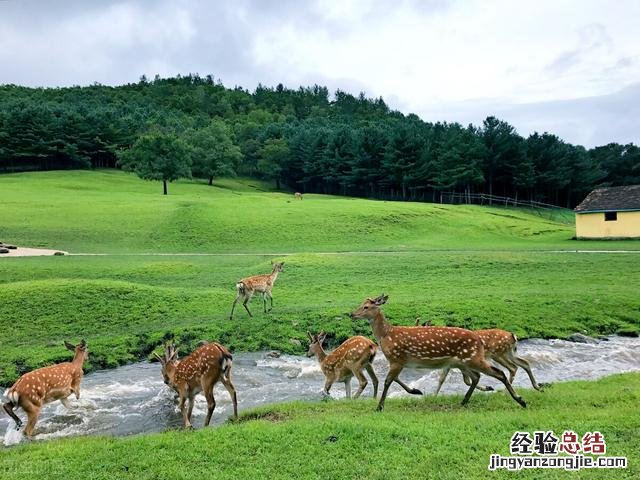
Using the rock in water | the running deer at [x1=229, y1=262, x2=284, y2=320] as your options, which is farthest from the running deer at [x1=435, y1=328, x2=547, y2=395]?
the running deer at [x1=229, y1=262, x2=284, y2=320]

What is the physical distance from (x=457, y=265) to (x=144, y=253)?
21.2 metres

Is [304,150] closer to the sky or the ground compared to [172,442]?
closer to the sky

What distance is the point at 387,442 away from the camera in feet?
25.7

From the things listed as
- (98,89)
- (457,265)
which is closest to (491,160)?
(457,265)

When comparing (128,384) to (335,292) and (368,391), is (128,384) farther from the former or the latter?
(335,292)

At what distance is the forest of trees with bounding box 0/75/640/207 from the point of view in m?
77.7

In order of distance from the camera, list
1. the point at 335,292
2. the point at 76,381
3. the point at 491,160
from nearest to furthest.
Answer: the point at 76,381
the point at 335,292
the point at 491,160

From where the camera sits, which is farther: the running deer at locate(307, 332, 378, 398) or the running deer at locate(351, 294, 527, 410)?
the running deer at locate(307, 332, 378, 398)

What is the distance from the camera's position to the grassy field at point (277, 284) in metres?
17.7

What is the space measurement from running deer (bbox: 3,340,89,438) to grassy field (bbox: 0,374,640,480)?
1135mm

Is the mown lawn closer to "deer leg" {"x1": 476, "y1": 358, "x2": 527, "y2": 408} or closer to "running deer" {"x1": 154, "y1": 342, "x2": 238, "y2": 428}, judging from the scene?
"running deer" {"x1": 154, "y1": 342, "x2": 238, "y2": 428}

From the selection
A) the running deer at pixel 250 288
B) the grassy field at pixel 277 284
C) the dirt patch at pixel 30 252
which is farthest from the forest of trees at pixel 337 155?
the running deer at pixel 250 288

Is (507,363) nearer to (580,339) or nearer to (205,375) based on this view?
(205,375)

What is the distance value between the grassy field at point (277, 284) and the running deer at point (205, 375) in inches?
216
